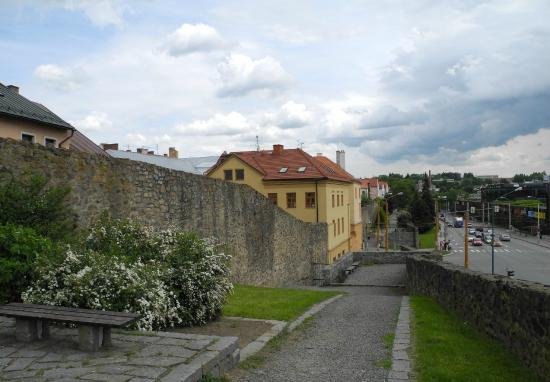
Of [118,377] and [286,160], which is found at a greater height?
[286,160]

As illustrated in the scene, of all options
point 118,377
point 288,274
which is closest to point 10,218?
point 118,377

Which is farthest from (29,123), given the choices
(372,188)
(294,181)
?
(372,188)

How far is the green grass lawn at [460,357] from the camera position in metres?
6.30

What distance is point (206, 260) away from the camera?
8.41 meters

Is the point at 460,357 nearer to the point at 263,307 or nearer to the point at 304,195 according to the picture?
the point at 263,307

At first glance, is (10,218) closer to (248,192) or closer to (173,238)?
(173,238)

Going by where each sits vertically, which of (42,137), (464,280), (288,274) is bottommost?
(288,274)

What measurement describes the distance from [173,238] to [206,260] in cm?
111

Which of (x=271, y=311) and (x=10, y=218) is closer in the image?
(x=10, y=218)

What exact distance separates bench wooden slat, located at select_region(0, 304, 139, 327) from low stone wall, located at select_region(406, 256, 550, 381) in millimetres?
4783

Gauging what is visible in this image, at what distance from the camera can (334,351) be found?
7.36 metres

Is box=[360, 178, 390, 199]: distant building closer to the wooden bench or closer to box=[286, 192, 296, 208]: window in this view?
box=[286, 192, 296, 208]: window

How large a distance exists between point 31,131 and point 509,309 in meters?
17.7

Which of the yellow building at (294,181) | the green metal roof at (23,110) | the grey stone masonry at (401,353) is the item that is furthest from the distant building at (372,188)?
the grey stone masonry at (401,353)
